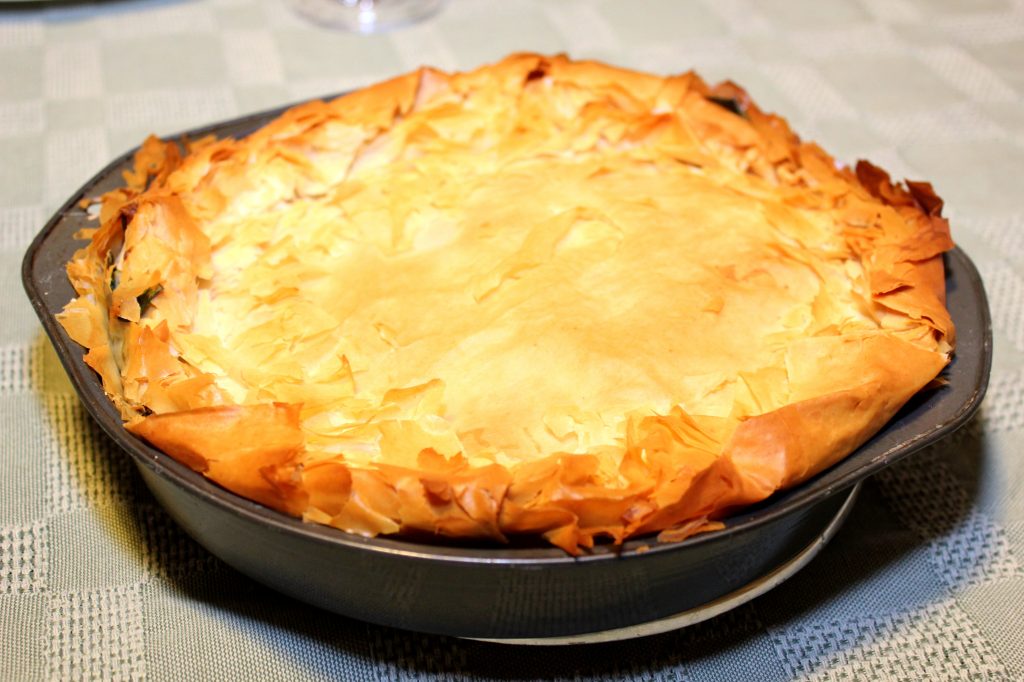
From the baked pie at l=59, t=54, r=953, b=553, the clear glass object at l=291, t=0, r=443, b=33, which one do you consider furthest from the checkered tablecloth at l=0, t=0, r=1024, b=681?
the baked pie at l=59, t=54, r=953, b=553

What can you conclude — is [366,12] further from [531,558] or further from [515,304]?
[531,558]

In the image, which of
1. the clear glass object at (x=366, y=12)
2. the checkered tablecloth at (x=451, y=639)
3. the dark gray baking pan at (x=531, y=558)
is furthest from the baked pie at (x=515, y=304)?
the clear glass object at (x=366, y=12)

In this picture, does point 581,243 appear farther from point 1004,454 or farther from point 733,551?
point 1004,454

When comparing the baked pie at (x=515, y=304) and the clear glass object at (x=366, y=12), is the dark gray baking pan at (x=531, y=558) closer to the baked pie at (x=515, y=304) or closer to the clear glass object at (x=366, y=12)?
the baked pie at (x=515, y=304)

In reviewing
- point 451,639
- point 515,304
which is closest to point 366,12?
point 515,304

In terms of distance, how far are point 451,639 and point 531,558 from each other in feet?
0.81

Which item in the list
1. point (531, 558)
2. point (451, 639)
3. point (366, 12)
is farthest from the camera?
point (366, 12)

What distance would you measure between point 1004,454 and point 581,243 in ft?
1.85

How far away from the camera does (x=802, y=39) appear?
198cm

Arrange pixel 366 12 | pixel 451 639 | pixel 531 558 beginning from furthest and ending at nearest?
pixel 366 12 < pixel 451 639 < pixel 531 558

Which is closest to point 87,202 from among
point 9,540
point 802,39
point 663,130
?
point 9,540

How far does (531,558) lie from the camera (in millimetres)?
745

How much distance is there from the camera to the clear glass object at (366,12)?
198 cm

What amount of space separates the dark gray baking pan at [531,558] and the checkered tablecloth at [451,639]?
0.07m
